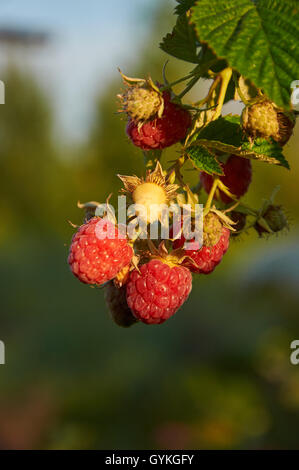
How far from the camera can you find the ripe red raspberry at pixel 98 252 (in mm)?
934

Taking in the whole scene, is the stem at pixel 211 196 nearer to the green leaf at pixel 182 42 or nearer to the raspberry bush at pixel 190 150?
the raspberry bush at pixel 190 150

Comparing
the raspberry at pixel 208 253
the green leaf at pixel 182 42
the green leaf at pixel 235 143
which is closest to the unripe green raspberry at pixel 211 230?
the raspberry at pixel 208 253

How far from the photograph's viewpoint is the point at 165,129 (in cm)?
92

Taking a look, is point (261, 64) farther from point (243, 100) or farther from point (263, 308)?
point (263, 308)

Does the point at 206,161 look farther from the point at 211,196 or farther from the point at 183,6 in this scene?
the point at 183,6

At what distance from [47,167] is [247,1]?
1752 cm

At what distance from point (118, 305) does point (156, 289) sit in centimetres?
10

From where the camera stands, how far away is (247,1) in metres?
0.79

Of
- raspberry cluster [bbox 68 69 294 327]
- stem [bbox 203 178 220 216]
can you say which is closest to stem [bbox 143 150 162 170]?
raspberry cluster [bbox 68 69 294 327]

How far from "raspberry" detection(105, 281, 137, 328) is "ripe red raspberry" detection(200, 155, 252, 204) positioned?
261 mm

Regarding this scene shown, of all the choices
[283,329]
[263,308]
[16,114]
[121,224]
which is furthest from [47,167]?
[121,224]

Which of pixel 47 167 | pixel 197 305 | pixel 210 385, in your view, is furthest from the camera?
pixel 47 167

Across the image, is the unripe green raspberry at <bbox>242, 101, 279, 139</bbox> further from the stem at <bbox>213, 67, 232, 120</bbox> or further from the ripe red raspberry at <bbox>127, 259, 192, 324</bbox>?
the ripe red raspberry at <bbox>127, 259, 192, 324</bbox>

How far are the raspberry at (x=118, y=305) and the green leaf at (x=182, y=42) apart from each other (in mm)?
425
